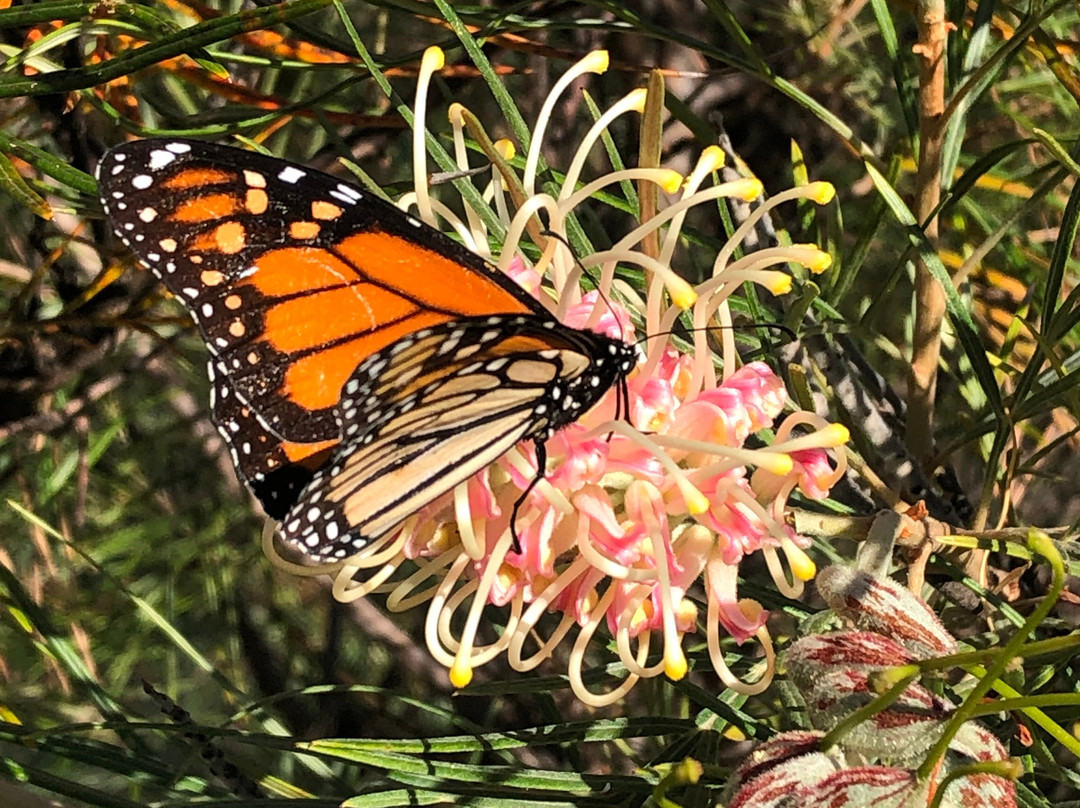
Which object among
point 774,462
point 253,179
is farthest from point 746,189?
point 253,179

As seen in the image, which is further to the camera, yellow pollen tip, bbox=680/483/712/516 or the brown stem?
the brown stem

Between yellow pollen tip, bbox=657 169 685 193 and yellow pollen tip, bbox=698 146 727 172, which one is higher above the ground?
yellow pollen tip, bbox=698 146 727 172

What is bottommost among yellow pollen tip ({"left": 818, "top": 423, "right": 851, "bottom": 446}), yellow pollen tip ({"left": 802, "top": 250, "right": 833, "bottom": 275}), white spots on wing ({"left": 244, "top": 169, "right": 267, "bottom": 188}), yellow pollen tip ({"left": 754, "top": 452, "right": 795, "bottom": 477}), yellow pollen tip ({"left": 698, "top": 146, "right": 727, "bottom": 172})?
yellow pollen tip ({"left": 754, "top": 452, "right": 795, "bottom": 477})

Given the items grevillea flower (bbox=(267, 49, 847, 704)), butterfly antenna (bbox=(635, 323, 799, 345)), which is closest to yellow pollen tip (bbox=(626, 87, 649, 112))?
grevillea flower (bbox=(267, 49, 847, 704))

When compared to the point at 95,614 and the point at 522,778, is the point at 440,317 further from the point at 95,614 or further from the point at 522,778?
the point at 95,614

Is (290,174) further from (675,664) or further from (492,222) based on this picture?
(675,664)

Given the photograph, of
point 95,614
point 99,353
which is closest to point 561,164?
point 99,353

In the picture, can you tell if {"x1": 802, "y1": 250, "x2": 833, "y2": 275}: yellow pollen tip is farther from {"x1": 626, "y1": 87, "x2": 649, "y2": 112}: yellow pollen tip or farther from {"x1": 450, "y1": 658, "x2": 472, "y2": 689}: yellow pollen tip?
{"x1": 450, "y1": 658, "x2": 472, "y2": 689}: yellow pollen tip
